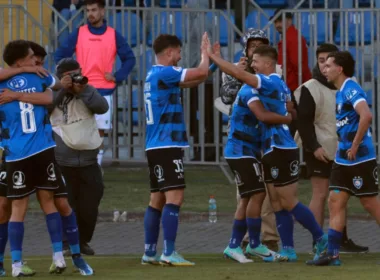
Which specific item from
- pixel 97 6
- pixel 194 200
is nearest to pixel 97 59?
pixel 97 6

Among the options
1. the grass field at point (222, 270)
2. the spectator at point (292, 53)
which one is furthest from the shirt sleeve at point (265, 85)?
the spectator at point (292, 53)

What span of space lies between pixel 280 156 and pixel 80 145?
196cm

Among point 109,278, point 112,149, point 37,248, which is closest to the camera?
point 109,278

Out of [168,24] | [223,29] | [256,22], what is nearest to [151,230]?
[168,24]

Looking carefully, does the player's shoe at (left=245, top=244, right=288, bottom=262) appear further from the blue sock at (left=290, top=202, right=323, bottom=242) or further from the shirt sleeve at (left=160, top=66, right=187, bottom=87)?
the shirt sleeve at (left=160, top=66, right=187, bottom=87)

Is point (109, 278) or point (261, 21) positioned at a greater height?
point (261, 21)

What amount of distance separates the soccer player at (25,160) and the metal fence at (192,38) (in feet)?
23.6

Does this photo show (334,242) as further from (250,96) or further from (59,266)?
(59,266)

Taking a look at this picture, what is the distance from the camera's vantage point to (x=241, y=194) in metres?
11.8

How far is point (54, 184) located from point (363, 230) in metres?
4.73

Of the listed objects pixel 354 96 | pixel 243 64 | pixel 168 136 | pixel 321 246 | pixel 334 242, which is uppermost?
pixel 243 64

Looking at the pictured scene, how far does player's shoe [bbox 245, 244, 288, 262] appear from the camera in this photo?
11781mm

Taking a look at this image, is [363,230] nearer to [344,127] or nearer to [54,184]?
[344,127]

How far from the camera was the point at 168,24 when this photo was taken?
59.5 ft
